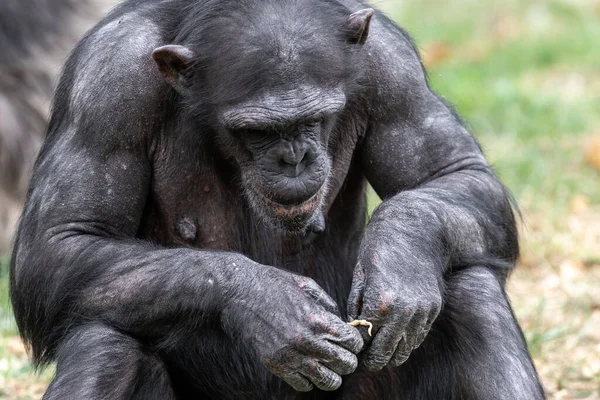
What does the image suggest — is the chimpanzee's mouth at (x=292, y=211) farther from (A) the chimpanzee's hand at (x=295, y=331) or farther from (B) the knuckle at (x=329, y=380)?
(B) the knuckle at (x=329, y=380)

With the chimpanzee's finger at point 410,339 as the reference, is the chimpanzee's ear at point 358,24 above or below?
above

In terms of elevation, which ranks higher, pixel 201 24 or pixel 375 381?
pixel 201 24

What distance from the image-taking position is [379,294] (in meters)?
4.80

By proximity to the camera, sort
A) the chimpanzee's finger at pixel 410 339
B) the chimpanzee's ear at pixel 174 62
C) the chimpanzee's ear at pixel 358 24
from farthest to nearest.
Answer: the chimpanzee's ear at pixel 358 24 → the chimpanzee's ear at pixel 174 62 → the chimpanzee's finger at pixel 410 339

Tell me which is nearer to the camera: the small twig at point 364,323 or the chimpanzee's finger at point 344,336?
the chimpanzee's finger at point 344,336

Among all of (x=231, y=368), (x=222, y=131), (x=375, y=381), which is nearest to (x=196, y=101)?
(x=222, y=131)

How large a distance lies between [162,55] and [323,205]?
1.11 metres

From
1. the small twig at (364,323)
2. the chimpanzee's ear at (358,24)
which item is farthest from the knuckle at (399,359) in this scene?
the chimpanzee's ear at (358,24)

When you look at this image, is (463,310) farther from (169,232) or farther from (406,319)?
(169,232)

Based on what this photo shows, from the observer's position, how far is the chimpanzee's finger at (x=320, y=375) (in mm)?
4684

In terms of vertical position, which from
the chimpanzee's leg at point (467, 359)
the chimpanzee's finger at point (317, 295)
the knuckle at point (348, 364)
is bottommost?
the chimpanzee's leg at point (467, 359)

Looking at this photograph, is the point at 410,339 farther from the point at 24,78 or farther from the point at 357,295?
the point at 24,78

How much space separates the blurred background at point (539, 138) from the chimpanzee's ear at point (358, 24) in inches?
81.5

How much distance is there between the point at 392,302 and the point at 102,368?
4.03 feet
